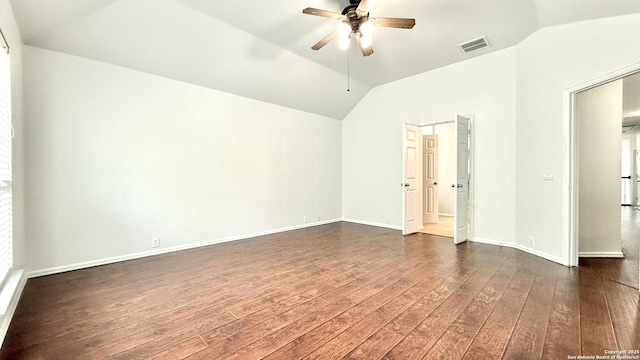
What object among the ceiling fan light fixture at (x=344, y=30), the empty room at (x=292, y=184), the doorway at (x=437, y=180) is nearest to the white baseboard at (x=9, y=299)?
the empty room at (x=292, y=184)

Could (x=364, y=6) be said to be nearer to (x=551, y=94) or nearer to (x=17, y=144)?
(x=551, y=94)

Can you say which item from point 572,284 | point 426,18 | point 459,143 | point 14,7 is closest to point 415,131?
point 459,143

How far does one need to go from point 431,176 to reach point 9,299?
22.7 feet

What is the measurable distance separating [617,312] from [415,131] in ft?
12.4

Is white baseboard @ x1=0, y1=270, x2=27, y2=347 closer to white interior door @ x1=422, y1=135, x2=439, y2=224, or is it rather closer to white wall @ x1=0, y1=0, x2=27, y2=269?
white wall @ x1=0, y1=0, x2=27, y2=269

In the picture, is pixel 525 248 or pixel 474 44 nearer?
pixel 525 248

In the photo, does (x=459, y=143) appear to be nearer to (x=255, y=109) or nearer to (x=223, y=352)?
(x=255, y=109)

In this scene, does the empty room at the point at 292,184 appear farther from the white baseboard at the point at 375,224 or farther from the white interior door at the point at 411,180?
the white baseboard at the point at 375,224

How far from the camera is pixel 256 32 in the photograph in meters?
3.64

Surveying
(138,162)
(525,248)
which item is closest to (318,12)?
(138,162)

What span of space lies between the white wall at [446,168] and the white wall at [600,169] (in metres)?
3.55

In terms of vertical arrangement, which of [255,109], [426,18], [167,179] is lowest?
[167,179]

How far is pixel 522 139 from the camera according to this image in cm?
399

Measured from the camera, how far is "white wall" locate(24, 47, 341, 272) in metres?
3.06
